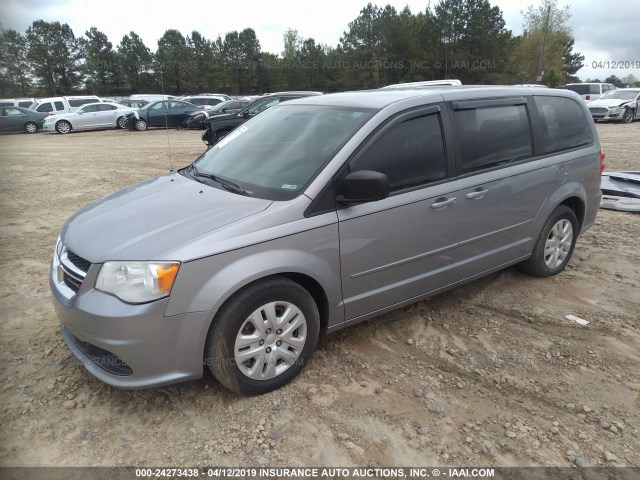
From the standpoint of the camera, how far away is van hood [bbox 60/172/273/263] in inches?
105

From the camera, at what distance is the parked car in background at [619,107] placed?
20.5 m

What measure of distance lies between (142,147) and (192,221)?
14217 mm

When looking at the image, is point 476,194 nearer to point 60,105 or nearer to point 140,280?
point 140,280

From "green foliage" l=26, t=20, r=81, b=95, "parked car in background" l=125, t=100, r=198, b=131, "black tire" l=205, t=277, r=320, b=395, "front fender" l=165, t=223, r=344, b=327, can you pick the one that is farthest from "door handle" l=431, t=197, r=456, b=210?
"parked car in background" l=125, t=100, r=198, b=131

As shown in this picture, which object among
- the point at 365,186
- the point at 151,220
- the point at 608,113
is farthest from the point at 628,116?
the point at 151,220

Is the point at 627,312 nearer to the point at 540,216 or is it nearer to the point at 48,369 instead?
the point at 540,216

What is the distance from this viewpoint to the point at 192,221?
281 centimetres

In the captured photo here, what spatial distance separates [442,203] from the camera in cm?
351

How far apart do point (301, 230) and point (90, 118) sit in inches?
921

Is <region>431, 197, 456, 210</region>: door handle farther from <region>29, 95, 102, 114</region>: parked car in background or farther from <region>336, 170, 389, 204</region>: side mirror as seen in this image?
<region>29, 95, 102, 114</region>: parked car in background

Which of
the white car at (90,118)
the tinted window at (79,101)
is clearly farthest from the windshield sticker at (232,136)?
the tinted window at (79,101)

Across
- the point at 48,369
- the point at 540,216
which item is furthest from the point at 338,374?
the point at 540,216

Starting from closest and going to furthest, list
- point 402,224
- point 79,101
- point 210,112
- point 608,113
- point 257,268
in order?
point 257,268
point 402,224
point 608,113
point 210,112
point 79,101

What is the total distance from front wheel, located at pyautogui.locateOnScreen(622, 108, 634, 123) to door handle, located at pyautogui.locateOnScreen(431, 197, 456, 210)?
21464 mm
